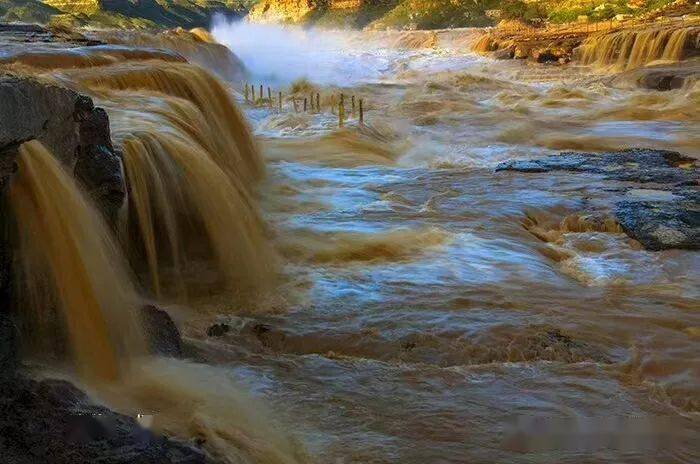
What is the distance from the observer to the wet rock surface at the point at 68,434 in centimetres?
266

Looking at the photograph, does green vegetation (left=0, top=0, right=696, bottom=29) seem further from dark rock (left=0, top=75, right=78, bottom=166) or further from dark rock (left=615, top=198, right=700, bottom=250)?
dark rock (left=0, top=75, right=78, bottom=166)

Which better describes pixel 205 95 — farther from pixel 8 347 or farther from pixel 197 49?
pixel 197 49

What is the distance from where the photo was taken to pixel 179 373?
165 inches

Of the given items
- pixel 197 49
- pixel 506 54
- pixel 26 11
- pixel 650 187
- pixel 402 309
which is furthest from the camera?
Result: pixel 26 11

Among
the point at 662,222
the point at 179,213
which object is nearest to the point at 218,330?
the point at 179,213

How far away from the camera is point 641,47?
86.0ft

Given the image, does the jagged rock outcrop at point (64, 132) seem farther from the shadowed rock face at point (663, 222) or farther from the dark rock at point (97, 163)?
the shadowed rock face at point (663, 222)

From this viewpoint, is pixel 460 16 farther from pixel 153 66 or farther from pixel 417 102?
pixel 153 66

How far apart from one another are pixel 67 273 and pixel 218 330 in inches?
57.9

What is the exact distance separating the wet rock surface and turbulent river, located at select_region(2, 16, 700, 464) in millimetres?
342

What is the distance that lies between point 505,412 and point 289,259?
3.35m

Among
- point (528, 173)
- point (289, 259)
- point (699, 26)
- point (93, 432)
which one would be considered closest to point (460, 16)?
point (699, 26)

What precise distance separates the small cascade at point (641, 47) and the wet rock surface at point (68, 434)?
25.6 meters

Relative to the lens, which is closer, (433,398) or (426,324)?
(433,398)
